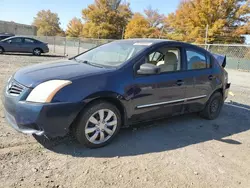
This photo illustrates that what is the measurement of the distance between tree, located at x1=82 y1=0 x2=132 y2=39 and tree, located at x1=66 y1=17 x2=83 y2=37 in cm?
855

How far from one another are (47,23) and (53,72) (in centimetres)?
7758

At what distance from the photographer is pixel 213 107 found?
16.9ft

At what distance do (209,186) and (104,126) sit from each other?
1545 millimetres

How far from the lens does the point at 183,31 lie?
3109 cm

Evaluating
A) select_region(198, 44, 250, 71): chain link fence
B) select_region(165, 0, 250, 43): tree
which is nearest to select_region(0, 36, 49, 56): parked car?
select_region(198, 44, 250, 71): chain link fence

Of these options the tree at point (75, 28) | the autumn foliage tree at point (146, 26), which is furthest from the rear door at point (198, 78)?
the tree at point (75, 28)

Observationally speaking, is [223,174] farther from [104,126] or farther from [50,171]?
[50,171]

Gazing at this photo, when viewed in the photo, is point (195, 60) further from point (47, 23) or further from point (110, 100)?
point (47, 23)

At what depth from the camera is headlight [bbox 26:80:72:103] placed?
2.94m

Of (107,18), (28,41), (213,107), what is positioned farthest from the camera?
(107,18)

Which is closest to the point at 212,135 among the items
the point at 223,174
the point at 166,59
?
the point at 223,174

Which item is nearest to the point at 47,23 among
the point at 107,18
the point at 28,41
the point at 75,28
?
the point at 75,28

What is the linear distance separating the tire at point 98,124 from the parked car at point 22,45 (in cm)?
1593

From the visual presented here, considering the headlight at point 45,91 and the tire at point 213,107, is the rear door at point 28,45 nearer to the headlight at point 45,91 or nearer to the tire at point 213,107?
the tire at point 213,107
